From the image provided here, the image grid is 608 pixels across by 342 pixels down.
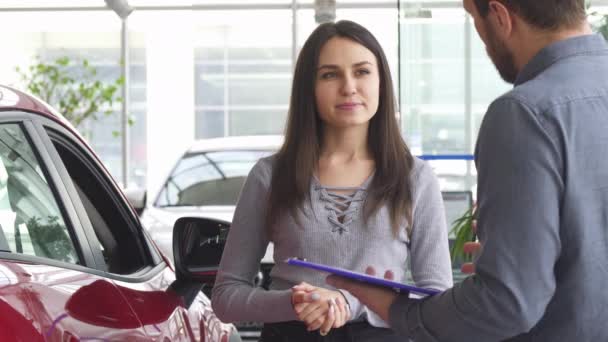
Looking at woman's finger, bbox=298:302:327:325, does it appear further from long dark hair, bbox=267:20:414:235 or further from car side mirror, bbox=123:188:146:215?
car side mirror, bbox=123:188:146:215

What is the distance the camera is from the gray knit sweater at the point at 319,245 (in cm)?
232

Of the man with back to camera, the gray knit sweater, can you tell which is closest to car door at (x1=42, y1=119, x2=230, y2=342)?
the gray knit sweater

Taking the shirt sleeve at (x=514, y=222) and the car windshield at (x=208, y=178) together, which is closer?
the shirt sleeve at (x=514, y=222)

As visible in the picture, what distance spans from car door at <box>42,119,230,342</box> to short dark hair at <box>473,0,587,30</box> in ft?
3.13

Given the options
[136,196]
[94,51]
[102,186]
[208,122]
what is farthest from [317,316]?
[94,51]

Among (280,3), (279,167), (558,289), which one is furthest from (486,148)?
(280,3)

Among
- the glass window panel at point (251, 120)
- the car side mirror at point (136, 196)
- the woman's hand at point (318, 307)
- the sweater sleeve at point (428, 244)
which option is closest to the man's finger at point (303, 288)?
the woman's hand at point (318, 307)

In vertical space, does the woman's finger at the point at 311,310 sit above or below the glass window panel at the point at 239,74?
below

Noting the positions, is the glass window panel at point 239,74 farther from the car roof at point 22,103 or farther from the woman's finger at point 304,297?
the woman's finger at point 304,297

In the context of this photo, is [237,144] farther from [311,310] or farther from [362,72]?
[311,310]

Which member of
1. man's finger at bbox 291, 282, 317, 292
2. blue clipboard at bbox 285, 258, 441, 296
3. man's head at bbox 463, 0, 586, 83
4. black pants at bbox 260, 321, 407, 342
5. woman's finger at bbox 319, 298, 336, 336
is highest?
man's head at bbox 463, 0, 586, 83

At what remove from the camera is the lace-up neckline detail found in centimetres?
235

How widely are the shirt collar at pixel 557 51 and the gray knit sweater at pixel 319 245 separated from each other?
78 cm

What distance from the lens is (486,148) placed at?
1531 mm
